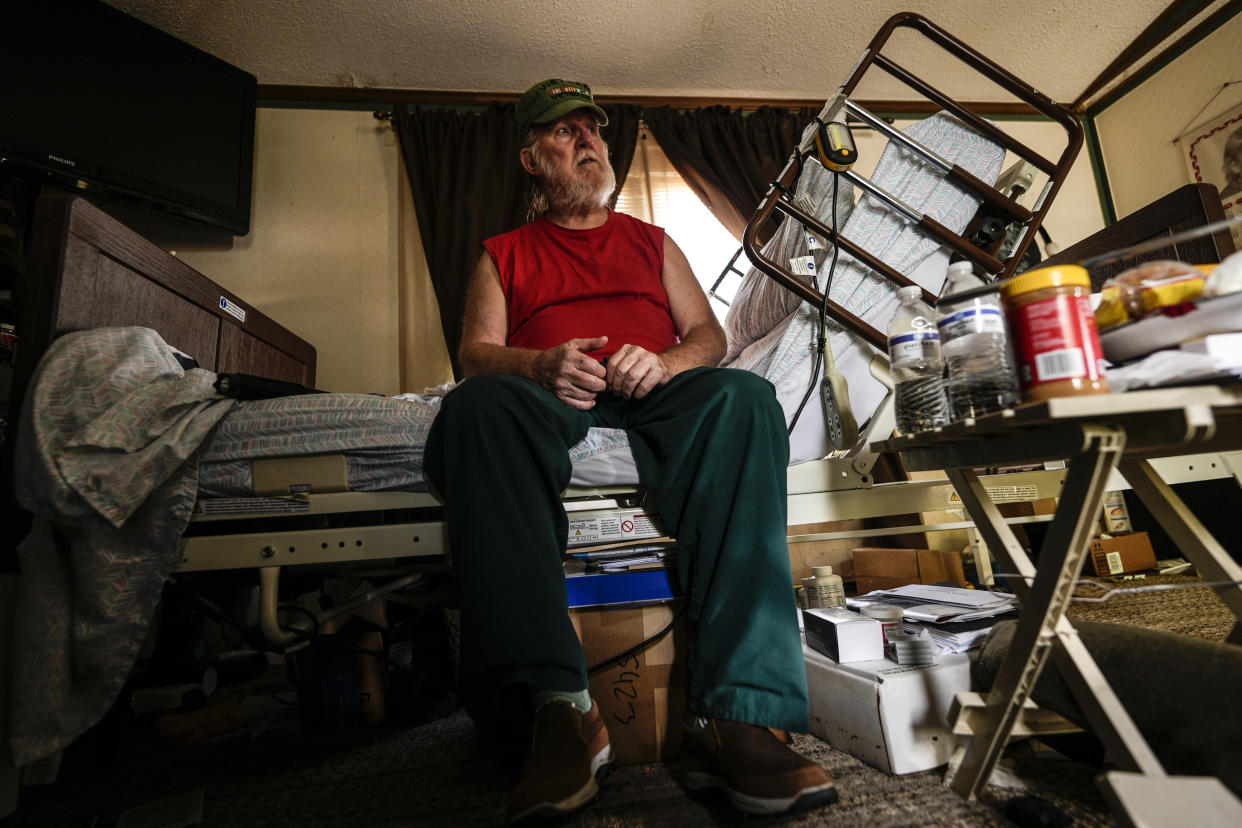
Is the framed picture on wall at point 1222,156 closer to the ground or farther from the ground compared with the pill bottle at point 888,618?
farther from the ground

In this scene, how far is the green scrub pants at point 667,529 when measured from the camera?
806mm

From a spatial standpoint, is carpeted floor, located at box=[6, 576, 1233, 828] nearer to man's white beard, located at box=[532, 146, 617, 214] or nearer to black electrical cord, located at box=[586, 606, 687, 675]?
black electrical cord, located at box=[586, 606, 687, 675]

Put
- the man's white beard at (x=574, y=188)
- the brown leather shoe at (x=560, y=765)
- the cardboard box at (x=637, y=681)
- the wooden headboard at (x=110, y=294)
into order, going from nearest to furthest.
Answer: the brown leather shoe at (x=560, y=765), the cardboard box at (x=637, y=681), the wooden headboard at (x=110, y=294), the man's white beard at (x=574, y=188)

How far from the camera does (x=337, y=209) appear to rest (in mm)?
2578

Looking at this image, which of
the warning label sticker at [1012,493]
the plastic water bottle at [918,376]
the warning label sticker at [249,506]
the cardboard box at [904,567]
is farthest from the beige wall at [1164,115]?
the warning label sticker at [249,506]

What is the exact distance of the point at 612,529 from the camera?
3.60 ft

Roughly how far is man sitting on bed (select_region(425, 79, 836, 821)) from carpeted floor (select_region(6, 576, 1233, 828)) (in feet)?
0.24

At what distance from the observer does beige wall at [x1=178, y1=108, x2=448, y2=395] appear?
97.7 inches

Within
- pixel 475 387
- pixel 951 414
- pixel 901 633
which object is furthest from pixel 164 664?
A: pixel 951 414

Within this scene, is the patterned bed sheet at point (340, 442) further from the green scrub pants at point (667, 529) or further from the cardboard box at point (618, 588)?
the cardboard box at point (618, 588)

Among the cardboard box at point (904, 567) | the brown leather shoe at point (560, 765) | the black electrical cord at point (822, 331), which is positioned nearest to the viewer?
the brown leather shoe at point (560, 765)

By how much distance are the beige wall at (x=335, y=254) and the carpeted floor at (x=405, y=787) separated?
4.73ft

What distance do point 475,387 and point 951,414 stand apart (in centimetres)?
65

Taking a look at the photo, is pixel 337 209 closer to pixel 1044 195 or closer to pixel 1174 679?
pixel 1044 195
